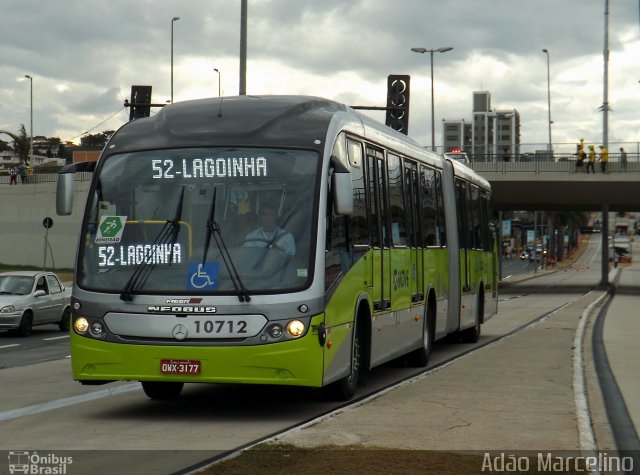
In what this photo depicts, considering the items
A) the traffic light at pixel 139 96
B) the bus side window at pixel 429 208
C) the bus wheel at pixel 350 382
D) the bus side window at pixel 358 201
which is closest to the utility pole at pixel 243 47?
the traffic light at pixel 139 96

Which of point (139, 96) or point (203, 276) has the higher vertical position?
point (139, 96)

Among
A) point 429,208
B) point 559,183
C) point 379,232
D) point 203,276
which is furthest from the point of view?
point 559,183

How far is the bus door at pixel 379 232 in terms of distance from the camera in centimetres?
1413

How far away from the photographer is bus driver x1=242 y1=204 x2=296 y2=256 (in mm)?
11672

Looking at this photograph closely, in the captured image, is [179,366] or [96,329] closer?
[179,366]

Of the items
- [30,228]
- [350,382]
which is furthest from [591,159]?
[350,382]

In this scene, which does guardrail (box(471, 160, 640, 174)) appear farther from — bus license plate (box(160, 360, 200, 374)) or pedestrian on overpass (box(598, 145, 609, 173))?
bus license plate (box(160, 360, 200, 374))

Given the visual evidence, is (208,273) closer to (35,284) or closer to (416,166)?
(416,166)

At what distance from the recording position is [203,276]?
457 inches

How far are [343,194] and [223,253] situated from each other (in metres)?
1.25

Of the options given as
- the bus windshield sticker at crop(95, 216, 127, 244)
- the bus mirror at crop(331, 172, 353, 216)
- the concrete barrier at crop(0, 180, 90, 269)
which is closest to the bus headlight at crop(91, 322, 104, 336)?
the bus windshield sticker at crop(95, 216, 127, 244)

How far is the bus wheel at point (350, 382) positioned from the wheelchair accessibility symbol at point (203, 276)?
2012mm

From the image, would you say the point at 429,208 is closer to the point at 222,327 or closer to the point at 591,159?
the point at 222,327

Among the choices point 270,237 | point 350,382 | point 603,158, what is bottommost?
point 350,382
